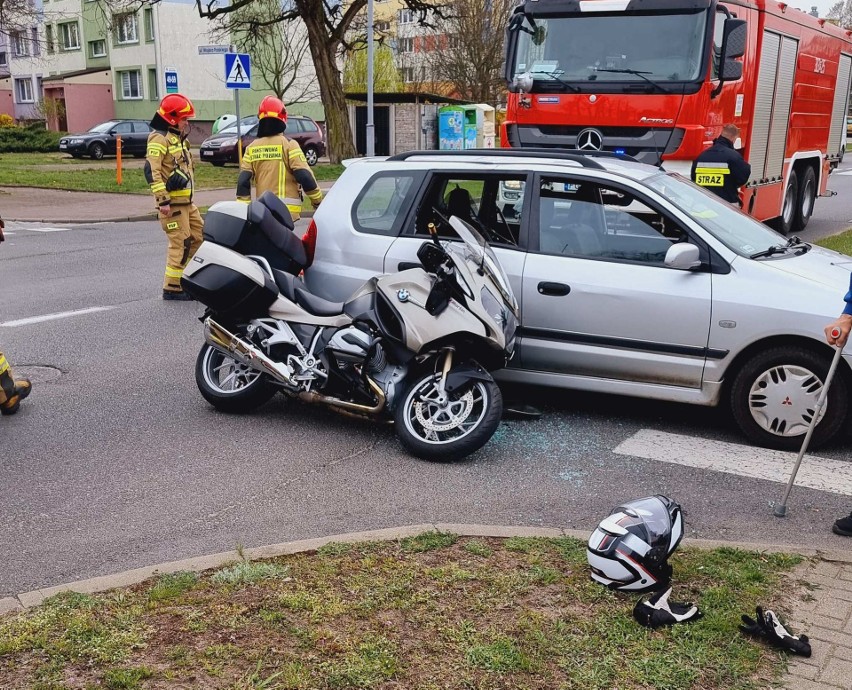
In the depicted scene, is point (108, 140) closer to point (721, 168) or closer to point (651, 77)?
point (651, 77)

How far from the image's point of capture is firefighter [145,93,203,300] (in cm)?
970

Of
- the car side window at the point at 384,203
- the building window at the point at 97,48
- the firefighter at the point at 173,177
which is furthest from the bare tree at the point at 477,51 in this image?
the car side window at the point at 384,203

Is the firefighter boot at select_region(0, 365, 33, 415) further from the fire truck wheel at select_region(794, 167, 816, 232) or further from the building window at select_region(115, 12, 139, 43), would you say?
the building window at select_region(115, 12, 139, 43)

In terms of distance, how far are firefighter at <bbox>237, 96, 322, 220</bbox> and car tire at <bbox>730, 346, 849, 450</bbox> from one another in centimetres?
505

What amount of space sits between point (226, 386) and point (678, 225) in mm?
3118

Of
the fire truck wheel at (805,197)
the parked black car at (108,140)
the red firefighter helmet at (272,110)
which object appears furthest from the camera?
the parked black car at (108,140)

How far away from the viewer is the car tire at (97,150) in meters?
35.5

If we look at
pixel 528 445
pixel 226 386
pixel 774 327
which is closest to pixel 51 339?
pixel 226 386

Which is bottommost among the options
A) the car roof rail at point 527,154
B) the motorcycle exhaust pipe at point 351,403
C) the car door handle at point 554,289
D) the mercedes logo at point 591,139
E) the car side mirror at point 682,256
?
the motorcycle exhaust pipe at point 351,403

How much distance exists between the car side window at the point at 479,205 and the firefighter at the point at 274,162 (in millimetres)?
2960

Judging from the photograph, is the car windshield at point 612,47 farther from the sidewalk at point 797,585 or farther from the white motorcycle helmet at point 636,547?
the white motorcycle helmet at point 636,547

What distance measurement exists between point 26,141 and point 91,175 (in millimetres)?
16969

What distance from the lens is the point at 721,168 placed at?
10.4m

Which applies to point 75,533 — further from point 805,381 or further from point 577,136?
point 577,136
